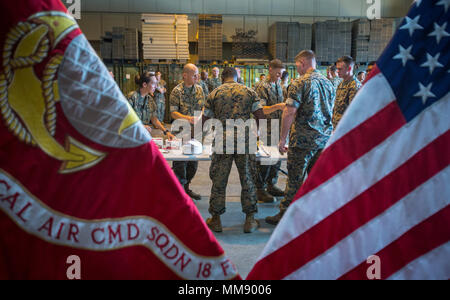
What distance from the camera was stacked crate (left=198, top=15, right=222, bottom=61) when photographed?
409 inches

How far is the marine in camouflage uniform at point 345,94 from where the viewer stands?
4.88m

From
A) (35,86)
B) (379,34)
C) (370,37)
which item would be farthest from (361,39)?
(35,86)

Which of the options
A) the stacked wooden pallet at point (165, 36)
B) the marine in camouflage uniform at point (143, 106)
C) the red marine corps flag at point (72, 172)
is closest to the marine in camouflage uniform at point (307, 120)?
the marine in camouflage uniform at point (143, 106)

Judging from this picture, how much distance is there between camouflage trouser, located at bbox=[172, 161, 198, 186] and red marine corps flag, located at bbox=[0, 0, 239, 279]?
349 cm

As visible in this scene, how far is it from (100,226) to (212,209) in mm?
2735

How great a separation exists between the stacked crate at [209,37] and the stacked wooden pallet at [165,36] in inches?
20.2

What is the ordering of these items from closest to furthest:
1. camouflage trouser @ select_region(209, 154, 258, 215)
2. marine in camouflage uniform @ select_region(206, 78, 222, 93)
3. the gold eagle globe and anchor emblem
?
1. the gold eagle globe and anchor emblem
2. camouflage trouser @ select_region(209, 154, 258, 215)
3. marine in camouflage uniform @ select_region(206, 78, 222, 93)

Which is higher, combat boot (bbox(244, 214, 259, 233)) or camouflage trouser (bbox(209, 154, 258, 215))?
camouflage trouser (bbox(209, 154, 258, 215))

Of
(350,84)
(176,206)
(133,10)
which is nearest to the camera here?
(176,206)

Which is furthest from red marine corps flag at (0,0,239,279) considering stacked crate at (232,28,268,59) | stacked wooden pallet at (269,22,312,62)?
stacked crate at (232,28,268,59)

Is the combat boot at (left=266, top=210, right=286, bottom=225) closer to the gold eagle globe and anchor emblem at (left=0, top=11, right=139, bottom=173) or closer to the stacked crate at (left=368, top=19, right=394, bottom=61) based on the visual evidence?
the gold eagle globe and anchor emblem at (left=0, top=11, right=139, bottom=173)

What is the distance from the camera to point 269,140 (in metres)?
5.09

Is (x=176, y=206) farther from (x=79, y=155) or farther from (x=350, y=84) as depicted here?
(x=350, y=84)

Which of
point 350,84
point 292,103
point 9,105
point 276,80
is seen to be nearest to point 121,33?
point 276,80
